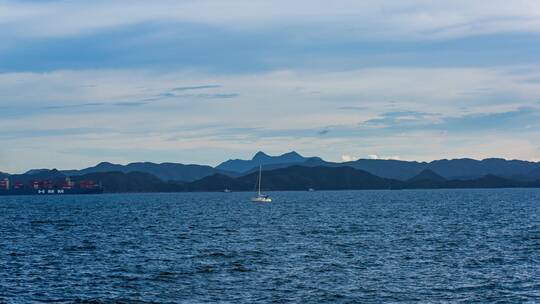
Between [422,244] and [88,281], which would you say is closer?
[88,281]

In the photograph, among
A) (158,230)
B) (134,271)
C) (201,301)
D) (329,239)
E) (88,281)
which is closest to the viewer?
(201,301)

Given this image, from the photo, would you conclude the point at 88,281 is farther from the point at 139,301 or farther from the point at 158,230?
the point at 158,230

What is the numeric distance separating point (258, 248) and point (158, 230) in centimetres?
3602

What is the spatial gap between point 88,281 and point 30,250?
2683cm

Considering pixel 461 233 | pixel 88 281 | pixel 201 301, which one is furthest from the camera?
pixel 461 233

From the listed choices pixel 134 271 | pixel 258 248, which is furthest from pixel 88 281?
pixel 258 248

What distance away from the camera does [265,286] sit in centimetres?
5291

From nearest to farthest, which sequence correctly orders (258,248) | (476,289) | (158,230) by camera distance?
(476,289)
(258,248)
(158,230)

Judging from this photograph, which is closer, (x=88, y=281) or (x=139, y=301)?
(x=139, y=301)

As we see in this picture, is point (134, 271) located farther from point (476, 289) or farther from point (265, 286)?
point (476, 289)

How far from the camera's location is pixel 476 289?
5103cm

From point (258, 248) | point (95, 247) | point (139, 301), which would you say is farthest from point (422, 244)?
point (139, 301)

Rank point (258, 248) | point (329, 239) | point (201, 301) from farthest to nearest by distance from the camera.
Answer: point (329, 239)
point (258, 248)
point (201, 301)

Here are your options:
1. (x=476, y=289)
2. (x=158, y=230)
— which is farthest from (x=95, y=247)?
(x=476, y=289)
